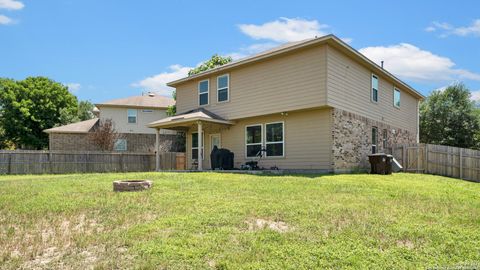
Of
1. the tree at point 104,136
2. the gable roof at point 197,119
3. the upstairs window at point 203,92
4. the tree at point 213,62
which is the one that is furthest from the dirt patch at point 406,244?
the tree at point 104,136

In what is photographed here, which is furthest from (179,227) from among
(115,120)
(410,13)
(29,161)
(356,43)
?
(115,120)

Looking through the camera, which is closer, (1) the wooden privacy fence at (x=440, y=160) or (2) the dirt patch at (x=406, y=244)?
(2) the dirt patch at (x=406, y=244)

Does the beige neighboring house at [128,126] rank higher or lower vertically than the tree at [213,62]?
lower

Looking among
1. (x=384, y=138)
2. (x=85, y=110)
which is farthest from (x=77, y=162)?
(x=85, y=110)

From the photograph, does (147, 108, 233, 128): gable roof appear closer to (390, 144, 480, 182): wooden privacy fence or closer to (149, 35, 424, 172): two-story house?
(149, 35, 424, 172): two-story house

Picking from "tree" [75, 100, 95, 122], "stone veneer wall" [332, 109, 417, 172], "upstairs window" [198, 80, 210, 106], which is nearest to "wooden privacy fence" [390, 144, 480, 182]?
"stone veneer wall" [332, 109, 417, 172]

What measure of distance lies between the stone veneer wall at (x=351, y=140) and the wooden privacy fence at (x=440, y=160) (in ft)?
3.90

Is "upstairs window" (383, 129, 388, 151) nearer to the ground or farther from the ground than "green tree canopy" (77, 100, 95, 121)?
nearer to the ground

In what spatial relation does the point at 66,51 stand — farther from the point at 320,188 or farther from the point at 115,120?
the point at 320,188

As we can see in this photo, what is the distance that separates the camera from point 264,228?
201 inches

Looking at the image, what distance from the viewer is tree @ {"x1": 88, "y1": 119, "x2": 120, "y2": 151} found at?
1040 inches

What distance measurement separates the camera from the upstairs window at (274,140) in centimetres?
1554

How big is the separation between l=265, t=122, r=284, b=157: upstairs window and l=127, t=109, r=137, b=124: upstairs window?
17.2 metres

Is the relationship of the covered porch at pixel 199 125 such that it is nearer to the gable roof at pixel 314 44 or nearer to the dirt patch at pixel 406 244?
the gable roof at pixel 314 44
